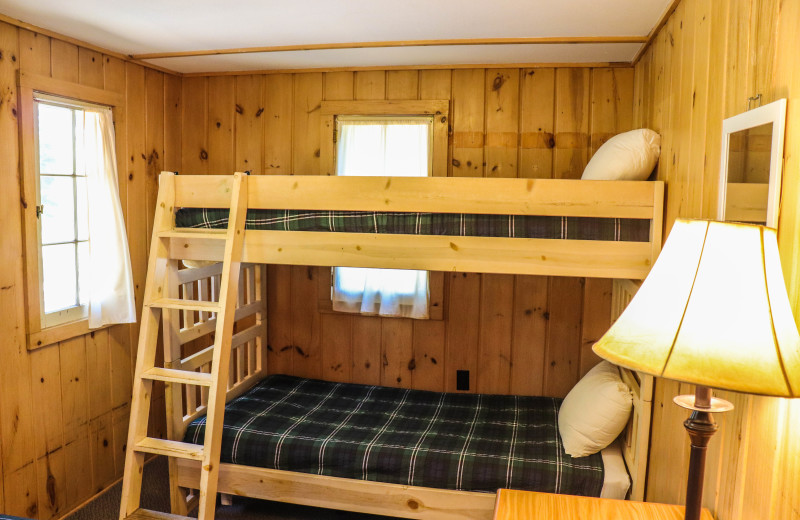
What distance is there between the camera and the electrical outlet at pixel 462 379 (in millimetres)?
3589

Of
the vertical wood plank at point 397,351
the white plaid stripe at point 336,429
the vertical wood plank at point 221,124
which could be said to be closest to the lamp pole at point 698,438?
the white plaid stripe at point 336,429

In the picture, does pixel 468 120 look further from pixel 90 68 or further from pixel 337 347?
pixel 90 68

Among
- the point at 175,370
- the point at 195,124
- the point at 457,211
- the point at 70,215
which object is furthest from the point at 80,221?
the point at 457,211

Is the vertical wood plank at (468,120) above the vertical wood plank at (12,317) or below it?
above

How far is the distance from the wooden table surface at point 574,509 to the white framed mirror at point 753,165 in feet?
2.56

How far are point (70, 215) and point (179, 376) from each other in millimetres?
1045

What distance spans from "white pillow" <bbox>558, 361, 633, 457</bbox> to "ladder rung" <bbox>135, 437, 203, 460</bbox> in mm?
1572

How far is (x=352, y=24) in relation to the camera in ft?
8.84

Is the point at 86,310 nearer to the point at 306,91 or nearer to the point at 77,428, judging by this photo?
the point at 77,428

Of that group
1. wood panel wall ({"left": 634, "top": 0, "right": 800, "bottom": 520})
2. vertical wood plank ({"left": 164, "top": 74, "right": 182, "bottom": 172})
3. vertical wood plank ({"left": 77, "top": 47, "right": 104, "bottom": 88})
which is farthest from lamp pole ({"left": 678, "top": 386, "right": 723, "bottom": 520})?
vertical wood plank ({"left": 164, "top": 74, "right": 182, "bottom": 172})

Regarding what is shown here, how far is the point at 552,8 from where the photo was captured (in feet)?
7.90

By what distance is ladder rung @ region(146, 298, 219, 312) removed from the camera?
2.66 meters

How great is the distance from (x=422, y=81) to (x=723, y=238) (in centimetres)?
269

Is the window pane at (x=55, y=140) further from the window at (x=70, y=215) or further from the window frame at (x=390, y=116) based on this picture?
the window frame at (x=390, y=116)
